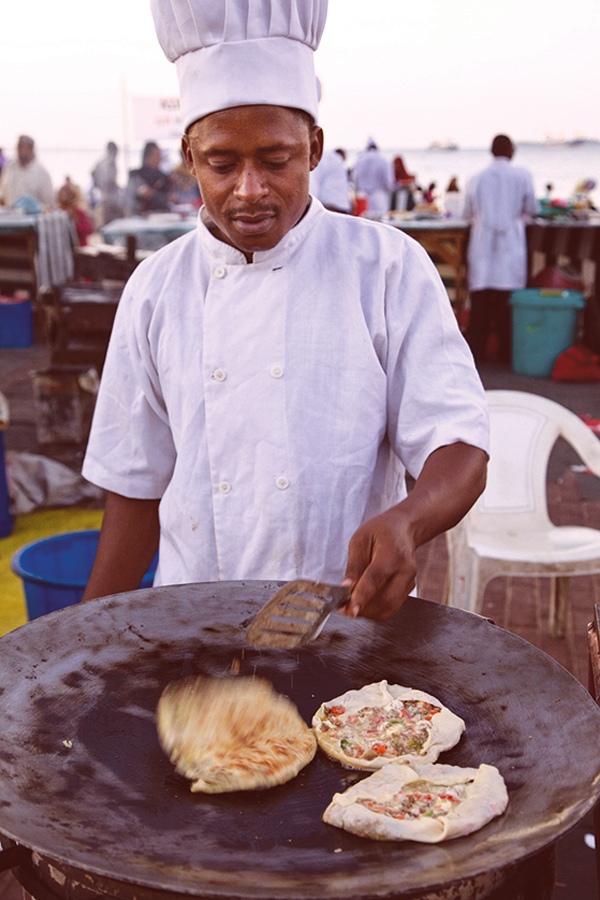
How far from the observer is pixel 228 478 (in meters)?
1.86

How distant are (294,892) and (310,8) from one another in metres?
1.49

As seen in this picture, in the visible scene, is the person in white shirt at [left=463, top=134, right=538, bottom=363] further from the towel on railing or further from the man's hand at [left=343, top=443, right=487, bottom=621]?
the man's hand at [left=343, top=443, right=487, bottom=621]

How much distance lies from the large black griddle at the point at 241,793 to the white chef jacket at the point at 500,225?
25.5 feet

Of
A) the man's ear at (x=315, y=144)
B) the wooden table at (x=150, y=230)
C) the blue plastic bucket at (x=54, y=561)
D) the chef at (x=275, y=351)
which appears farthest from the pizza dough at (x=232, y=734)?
the wooden table at (x=150, y=230)

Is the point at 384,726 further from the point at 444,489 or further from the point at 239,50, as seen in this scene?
the point at 239,50

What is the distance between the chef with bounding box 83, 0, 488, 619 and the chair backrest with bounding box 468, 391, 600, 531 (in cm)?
187

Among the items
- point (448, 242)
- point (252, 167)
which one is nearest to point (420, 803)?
point (252, 167)

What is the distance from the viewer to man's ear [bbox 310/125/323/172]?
5.96ft

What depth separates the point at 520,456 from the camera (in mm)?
3850

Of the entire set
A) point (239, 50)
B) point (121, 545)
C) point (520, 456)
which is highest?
point (239, 50)

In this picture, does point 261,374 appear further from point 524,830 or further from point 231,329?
point 524,830

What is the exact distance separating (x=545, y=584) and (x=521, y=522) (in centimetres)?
100

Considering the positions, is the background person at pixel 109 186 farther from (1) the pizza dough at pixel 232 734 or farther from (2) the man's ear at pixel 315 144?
(1) the pizza dough at pixel 232 734

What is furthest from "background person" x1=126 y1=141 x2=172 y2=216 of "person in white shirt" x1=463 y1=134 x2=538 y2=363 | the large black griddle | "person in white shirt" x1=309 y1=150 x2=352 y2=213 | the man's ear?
the large black griddle
